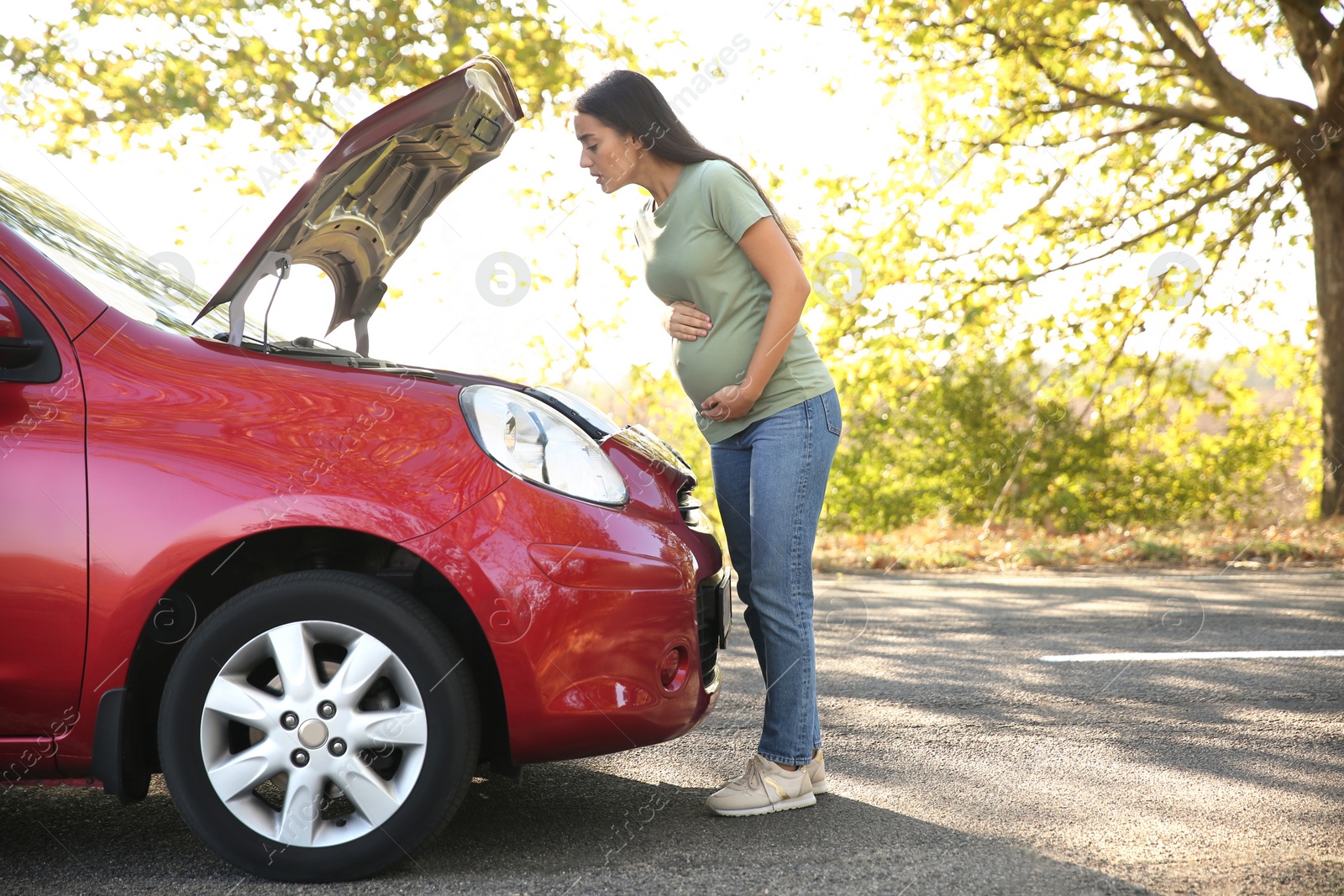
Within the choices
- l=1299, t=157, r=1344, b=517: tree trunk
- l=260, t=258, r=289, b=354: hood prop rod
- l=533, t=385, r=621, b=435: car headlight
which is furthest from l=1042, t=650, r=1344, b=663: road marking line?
l=1299, t=157, r=1344, b=517: tree trunk

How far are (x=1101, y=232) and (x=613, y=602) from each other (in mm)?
8822

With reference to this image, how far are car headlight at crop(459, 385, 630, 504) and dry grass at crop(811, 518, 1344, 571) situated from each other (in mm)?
5271

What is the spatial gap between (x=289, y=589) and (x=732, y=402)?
3.70ft

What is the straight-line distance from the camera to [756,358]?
103 inches

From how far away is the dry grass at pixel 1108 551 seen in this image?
7758 millimetres

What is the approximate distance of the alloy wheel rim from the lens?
7.11 ft

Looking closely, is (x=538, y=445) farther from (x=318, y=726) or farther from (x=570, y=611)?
(x=318, y=726)

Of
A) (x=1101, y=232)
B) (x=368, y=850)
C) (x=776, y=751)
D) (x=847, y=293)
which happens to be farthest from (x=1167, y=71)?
(x=368, y=850)

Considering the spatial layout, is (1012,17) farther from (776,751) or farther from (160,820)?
(160,820)

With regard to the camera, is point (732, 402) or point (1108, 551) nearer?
point (732, 402)

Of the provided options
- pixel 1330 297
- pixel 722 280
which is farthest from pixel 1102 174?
pixel 722 280

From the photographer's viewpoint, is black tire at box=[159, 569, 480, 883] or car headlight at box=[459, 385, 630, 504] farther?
car headlight at box=[459, 385, 630, 504]

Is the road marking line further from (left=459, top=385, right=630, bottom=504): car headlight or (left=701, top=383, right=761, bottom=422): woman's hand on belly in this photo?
(left=459, top=385, right=630, bottom=504): car headlight

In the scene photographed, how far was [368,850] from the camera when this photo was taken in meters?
2.19
